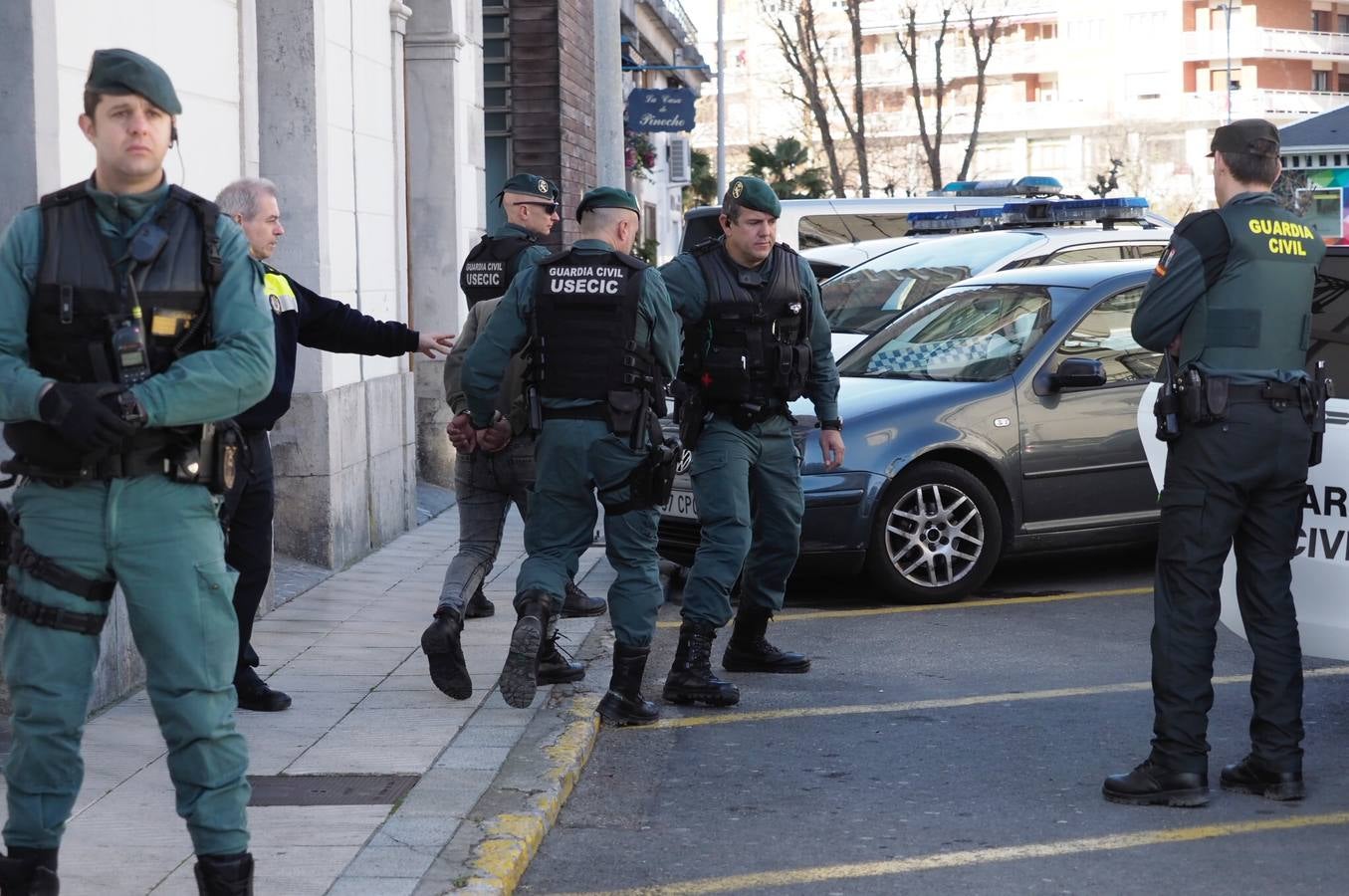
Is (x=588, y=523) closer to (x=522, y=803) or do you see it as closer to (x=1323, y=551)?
(x=522, y=803)

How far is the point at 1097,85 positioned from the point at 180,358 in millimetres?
94133

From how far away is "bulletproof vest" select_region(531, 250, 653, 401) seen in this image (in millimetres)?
6301

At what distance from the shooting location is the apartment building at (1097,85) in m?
85.8

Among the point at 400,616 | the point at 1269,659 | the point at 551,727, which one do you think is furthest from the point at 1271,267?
the point at 400,616

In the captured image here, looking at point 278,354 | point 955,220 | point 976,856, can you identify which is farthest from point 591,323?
point 955,220

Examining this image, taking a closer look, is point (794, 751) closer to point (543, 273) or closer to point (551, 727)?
point (551, 727)

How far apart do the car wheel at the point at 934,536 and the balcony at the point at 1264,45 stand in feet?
273

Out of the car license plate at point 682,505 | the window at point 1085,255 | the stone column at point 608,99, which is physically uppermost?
the stone column at point 608,99

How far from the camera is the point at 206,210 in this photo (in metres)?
4.06

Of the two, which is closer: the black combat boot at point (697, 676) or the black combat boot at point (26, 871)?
the black combat boot at point (26, 871)

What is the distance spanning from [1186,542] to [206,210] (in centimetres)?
294

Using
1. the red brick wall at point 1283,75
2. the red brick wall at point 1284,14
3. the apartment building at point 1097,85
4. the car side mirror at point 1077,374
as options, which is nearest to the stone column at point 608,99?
the car side mirror at point 1077,374

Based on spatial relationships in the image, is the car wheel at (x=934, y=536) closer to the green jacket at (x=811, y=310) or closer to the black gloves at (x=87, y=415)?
the green jacket at (x=811, y=310)

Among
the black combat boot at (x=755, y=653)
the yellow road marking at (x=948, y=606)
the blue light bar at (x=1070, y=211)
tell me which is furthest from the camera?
the blue light bar at (x=1070, y=211)
